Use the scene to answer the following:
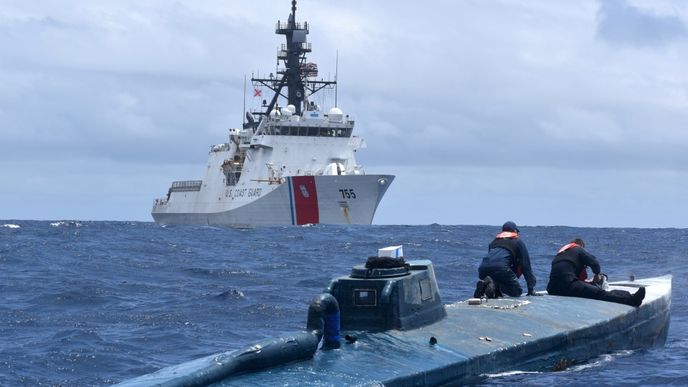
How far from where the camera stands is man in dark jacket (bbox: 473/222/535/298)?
16.7 m

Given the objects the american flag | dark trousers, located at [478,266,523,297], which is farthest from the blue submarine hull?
the american flag

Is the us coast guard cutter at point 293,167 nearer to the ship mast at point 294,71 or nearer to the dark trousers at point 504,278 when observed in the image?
the ship mast at point 294,71

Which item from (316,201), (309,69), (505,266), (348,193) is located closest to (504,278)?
(505,266)

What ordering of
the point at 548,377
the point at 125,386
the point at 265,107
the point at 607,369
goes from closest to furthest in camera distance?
the point at 125,386 < the point at 548,377 < the point at 607,369 < the point at 265,107

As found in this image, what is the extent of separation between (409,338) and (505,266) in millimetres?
4147

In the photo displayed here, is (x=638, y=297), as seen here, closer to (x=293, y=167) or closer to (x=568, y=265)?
(x=568, y=265)

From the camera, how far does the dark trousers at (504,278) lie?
1683 cm

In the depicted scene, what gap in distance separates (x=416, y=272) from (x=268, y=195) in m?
61.6

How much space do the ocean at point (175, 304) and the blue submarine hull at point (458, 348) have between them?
316 mm

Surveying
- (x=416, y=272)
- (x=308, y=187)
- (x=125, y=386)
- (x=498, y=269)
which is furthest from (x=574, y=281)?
(x=308, y=187)

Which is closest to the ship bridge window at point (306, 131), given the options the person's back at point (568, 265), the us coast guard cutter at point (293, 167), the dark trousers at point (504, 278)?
the us coast guard cutter at point (293, 167)

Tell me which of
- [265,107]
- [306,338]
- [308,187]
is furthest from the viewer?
[265,107]

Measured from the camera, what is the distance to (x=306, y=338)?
1159cm

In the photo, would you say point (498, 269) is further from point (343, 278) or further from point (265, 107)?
point (265, 107)
